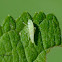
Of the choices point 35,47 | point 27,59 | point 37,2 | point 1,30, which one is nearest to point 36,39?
point 35,47

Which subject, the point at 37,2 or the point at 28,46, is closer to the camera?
the point at 28,46

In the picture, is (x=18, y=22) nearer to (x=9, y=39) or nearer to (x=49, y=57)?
(x=9, y=39)

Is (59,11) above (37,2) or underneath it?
underneath

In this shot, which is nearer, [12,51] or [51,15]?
[12,51]

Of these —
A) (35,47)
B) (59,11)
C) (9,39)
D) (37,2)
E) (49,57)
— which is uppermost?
(37,2)

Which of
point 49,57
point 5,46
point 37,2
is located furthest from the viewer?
point 37,2

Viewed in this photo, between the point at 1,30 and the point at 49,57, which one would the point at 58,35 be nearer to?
the point at 49,57

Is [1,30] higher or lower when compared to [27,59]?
higher

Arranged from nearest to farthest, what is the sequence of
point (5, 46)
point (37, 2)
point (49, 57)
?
→ point (5, 46)
point (49, 57)
point (37, 2)

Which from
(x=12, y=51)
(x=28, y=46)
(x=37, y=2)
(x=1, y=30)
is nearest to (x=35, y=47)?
(x=28, y=46)
